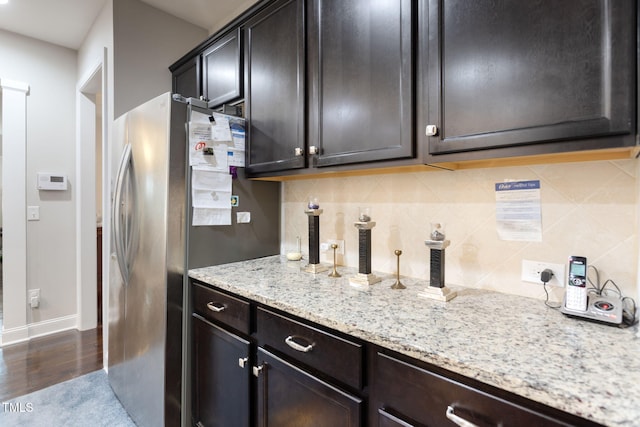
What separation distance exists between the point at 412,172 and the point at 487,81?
1.83ft

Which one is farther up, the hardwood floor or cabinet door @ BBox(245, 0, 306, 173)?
cabinet door @ BBox(245, 0, 306, 173)

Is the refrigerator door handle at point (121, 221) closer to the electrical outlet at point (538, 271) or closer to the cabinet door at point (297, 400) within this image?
the cabinet door at point (297, 400)

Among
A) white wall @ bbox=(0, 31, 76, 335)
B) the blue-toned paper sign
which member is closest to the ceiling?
white wall @ bbox=(0, 31, 76, 335)

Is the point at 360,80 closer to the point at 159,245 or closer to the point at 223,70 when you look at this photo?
the point at 223,70

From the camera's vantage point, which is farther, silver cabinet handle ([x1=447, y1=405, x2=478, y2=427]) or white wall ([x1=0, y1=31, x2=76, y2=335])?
white wall ([x1=0, y1=31, x2=76, y2=335])

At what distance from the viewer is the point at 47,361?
255cm

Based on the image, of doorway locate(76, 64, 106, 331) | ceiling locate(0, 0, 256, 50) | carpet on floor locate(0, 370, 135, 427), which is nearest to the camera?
carpet on floor locate(0, 370, 135, 427)

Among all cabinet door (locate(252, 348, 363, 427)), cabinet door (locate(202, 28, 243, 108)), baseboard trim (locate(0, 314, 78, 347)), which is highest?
cabinet door (locate(202, 28, 243, 108))

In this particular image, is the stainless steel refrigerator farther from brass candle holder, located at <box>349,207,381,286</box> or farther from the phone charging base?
the phone charging base

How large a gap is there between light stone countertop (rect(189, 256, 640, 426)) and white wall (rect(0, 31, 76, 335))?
2.81m

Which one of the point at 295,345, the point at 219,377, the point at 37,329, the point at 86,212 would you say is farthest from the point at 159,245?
the point at 37,329

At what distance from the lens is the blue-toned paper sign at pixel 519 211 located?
45.1 inches

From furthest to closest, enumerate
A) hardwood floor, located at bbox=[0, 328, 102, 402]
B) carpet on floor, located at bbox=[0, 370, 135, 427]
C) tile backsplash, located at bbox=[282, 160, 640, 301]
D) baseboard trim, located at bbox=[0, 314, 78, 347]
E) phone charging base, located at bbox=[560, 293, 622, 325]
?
baseboard trim, located at bbox=[0, 314, 78, 347] → hardwood floor, located at bbox=[0, 328, 102, 402] → carpet on floor, located at bbox=[0, 370, 135, 427] → tile backsplash, located at bbox=[282, 160, 640, 301] → phone charging base, located at bbox=[560, 293, 622, 325]

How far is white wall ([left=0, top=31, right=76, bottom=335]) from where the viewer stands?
2.93 metres
